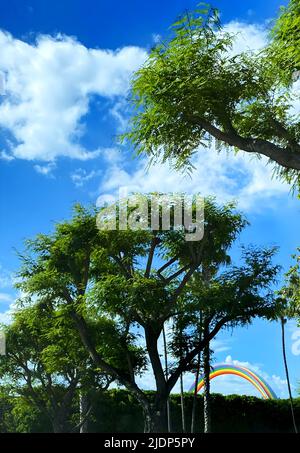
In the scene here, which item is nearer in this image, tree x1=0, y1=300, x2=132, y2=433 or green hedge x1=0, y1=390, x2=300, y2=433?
tree x1=0, y1=300, x2=132, y2=433

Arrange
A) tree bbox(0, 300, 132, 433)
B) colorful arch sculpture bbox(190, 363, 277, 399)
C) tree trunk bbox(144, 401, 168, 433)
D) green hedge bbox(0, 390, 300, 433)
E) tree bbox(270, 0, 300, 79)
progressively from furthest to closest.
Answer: colorful arch sculpture bbox(190, 363, 277, 399), green hedge bbox(0, 390, 300, 433), tree bbox(0, 300, 132, 433), tree trunk bbox(144, 401, 168, 433), tree bbox(270, 0, 300, 79)

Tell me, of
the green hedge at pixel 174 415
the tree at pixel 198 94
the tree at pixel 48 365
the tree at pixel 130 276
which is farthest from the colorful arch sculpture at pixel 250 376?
the tree at pixel 198 94

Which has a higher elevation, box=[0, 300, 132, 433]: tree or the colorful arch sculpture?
the colorful arch sculpture

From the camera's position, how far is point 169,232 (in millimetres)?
22375

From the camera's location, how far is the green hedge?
31.0 metres

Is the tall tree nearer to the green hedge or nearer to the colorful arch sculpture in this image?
the green hedge

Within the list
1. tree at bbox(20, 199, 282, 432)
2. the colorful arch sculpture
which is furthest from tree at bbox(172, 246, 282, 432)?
the colorful arch sculpture

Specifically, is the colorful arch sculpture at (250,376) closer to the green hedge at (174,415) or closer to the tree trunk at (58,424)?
the green hedge at (174,415)
